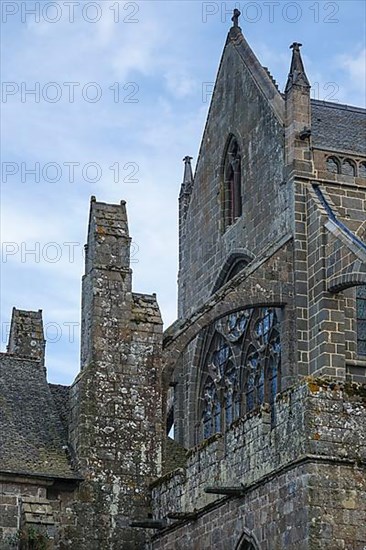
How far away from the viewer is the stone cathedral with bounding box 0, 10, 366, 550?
13.8m

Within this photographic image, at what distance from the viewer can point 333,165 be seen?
23391mm

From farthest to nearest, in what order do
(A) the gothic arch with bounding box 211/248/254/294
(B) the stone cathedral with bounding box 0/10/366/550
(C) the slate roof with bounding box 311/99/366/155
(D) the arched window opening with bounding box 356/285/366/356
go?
(A) the gothic arch with bounding box 211/248/254/294
(C) the slate roof with bounding box 311/99/366/155
(D) the arched window opening with bounding box 356/285/366/356
(B) the stone cathedral with bounding box 0/10/366/550

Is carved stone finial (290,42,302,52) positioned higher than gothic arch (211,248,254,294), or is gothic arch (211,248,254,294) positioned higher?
carved stone finial (290,42,302,52)

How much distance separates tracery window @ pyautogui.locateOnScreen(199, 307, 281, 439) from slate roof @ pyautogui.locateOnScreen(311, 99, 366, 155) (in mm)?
3522

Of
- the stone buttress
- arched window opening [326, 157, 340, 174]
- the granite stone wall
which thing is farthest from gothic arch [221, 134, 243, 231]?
the granite stone wall

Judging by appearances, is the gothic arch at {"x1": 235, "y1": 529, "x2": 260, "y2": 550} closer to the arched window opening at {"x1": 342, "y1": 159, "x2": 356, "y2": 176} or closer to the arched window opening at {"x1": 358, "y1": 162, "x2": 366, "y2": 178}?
the arched window opening at {"x1": 342, "y1": 159, "x2": 356, "y2": 176}

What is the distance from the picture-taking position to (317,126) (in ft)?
81.9

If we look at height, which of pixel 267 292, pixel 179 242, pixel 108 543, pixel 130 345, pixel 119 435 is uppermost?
pixel 179 242

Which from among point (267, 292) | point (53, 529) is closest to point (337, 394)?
point (53, 529)

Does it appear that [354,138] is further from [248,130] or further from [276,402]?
[276,402]

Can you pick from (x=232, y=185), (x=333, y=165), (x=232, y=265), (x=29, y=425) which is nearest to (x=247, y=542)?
(x=29, y=425)

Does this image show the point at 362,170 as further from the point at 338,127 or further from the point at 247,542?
the point at 247,542

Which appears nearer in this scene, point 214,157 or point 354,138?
point 354,138

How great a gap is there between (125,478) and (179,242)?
455 inches
